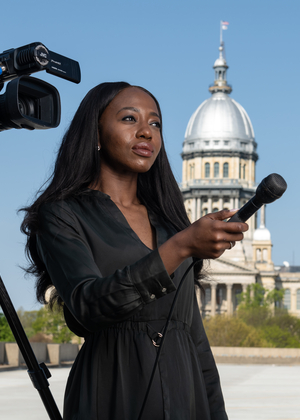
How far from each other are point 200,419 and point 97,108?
1091mm

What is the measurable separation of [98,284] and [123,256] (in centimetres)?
27

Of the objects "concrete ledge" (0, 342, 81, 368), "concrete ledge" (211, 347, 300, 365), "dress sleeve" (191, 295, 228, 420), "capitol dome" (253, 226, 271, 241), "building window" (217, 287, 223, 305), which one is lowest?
"concrete ledge" (211, 347, 300, 365)

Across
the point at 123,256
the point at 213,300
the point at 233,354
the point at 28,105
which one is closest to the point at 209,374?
the point at 123,256

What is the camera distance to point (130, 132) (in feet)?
7.83

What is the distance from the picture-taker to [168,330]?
7.23ft

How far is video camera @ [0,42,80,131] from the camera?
208 cm

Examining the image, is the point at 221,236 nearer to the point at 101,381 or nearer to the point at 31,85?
the point at 101,381

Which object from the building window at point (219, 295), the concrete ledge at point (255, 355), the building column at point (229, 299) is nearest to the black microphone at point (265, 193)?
the concrete ledge at point (255, 355)

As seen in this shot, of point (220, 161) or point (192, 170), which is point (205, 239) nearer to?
point (220, 161)

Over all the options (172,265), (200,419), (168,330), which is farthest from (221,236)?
(200,419)

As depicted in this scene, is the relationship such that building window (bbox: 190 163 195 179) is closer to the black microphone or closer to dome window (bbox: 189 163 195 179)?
dome window (bbox: 189 163 195 179)

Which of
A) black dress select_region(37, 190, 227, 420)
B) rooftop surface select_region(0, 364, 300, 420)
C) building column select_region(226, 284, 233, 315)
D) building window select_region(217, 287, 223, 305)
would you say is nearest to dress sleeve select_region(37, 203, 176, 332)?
black dress select_region(37, 190, 227, 420)

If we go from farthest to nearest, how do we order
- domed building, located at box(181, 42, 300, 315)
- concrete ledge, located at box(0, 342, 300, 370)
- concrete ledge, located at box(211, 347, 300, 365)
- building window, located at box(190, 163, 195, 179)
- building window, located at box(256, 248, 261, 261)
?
building window, located at box(190, 163, 195, 179), domed building, located at box(181, 42, 300, 315), building window, located at box(256, 248, 261, 261), concrete ledge, located at box(211, 347, 300, 365), concrete ledge, located at box(0, 342, 300, 370)

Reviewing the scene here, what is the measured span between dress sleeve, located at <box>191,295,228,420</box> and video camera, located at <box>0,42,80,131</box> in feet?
2.88
